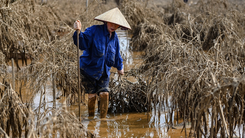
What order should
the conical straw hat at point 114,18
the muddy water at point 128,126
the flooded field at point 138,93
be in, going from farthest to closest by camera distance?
the conical straw hat at point 114,18 → the muddy water at point 128,126 → the flooded field at point 138,93

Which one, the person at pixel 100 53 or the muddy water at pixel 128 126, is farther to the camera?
the person at pixel 100 53

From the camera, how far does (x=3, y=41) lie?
4.21 metres

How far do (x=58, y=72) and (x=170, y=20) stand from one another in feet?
35.7

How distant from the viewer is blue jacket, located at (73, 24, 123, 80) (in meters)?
4.08

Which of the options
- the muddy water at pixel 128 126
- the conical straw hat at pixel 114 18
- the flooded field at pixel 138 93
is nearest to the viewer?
the flooded field at pixel 138 93

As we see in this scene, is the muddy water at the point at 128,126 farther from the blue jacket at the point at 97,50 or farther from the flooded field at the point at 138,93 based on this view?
the blue jacket at the point at 97,50

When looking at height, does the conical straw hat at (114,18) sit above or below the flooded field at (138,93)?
above

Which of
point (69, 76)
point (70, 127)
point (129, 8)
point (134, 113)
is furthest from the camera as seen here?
point (129, 8)

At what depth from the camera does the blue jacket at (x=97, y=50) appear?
408 centimetres

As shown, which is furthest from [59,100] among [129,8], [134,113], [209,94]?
[129,8]

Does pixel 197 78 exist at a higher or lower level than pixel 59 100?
higher

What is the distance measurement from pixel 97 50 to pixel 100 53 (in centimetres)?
6

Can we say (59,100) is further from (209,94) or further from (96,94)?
(209,94)

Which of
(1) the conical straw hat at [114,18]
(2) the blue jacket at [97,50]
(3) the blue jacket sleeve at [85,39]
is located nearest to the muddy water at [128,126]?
(2) the blue jacket at [97,50]
